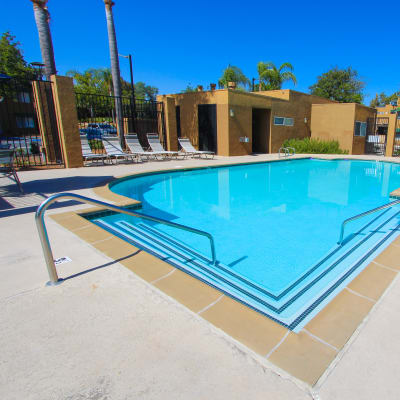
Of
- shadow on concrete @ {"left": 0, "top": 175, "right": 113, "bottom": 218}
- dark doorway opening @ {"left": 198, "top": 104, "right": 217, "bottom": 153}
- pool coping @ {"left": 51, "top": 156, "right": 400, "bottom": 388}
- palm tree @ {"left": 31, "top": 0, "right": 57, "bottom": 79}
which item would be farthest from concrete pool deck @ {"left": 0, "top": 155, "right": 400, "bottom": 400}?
dark doorway opening @ {"left": 198, "top": 104, "right": 217, "bottom": 153}

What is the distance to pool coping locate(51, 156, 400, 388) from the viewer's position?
57.6 inches

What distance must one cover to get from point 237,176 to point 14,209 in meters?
7.17

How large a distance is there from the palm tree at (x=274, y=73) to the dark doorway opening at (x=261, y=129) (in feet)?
21.2

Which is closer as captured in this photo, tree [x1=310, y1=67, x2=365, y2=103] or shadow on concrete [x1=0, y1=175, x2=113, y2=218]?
shadow on concrete [x1=0, y1=175, x2=113, y2=218]

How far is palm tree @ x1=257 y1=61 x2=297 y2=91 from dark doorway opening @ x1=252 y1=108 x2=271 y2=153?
6455 mm

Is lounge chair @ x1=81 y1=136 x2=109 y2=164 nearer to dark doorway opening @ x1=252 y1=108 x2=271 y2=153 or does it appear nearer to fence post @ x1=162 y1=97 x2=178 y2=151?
fence post @ x1=162 y1=97 x2=178 y2=151

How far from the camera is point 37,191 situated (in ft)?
18.9

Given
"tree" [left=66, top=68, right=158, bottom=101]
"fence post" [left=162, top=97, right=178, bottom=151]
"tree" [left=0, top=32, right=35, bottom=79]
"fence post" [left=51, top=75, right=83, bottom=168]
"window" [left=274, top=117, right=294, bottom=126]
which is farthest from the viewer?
"tree" [left=66, top=68, right=158, bottom=101]

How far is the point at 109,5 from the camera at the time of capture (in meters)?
11.8

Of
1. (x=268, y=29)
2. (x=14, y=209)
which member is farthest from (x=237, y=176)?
(x=268, y=29)

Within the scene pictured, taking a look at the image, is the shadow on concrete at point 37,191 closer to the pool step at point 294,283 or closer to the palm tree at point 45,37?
the pool step at point 294,283

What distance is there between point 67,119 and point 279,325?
9.94m

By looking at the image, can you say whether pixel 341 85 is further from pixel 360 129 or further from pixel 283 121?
pixel 283 121

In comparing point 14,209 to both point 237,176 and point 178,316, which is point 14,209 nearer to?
point 178,316
